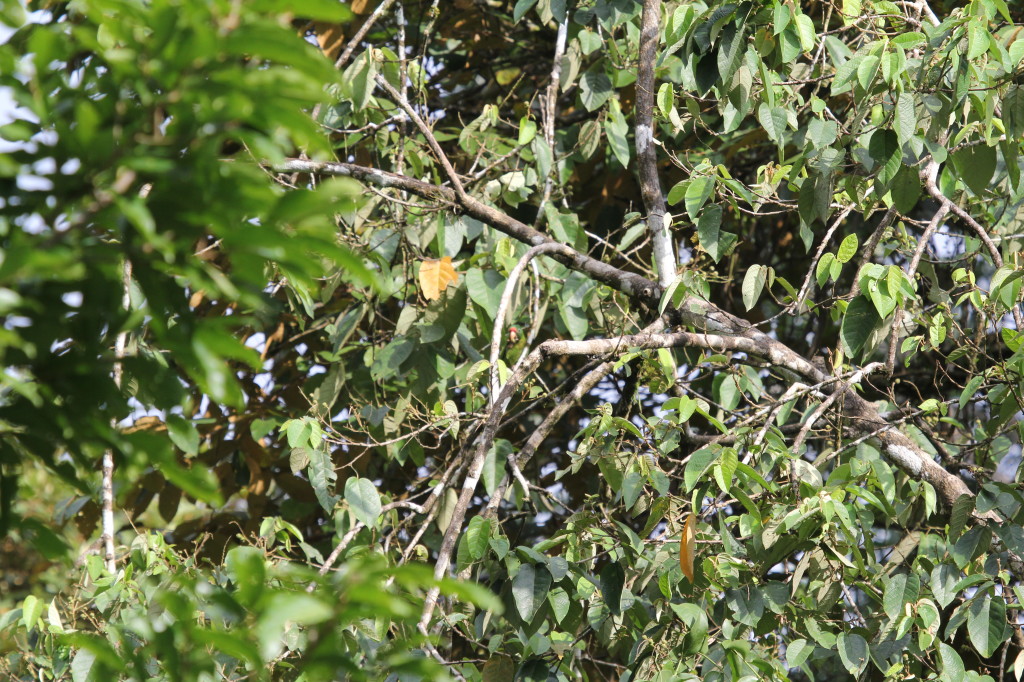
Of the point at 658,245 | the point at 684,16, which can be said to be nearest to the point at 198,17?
the point at 684,16

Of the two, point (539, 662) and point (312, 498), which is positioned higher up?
point (539, 662)

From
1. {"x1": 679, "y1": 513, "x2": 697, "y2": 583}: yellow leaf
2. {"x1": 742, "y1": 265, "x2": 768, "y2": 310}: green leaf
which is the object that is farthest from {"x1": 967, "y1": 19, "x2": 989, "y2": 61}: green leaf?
{"x1": 679, "y1": 513, "x2": 697, "y2": 583}: yellow leaf

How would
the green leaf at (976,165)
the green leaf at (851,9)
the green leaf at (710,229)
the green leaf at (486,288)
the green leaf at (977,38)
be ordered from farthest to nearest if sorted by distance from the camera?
the green leaf at (486,288), the green leaf at (710,229), the green leaf at (851,9), the green leaf at (976,165), the green leaf at (977,38)

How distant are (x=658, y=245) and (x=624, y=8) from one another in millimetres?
686

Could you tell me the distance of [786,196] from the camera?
3232 millimetres

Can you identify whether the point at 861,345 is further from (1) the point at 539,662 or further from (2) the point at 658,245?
(1) the point at 539,662

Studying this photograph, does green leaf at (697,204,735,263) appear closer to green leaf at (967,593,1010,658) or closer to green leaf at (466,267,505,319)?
green leaf at (466,267,505,319)

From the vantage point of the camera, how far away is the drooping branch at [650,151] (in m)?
2.12

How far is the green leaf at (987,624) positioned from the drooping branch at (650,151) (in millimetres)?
882

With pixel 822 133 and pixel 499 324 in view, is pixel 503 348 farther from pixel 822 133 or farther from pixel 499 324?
pixel 822 133

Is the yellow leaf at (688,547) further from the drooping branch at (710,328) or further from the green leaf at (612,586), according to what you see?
the drooping branch at (710,328)

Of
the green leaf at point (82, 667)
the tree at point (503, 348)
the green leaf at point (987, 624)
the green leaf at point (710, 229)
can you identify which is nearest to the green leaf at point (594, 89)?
the tree at point (503, 348)

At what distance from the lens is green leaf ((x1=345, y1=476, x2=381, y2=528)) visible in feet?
6.29

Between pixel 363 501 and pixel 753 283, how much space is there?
3.13 feet
